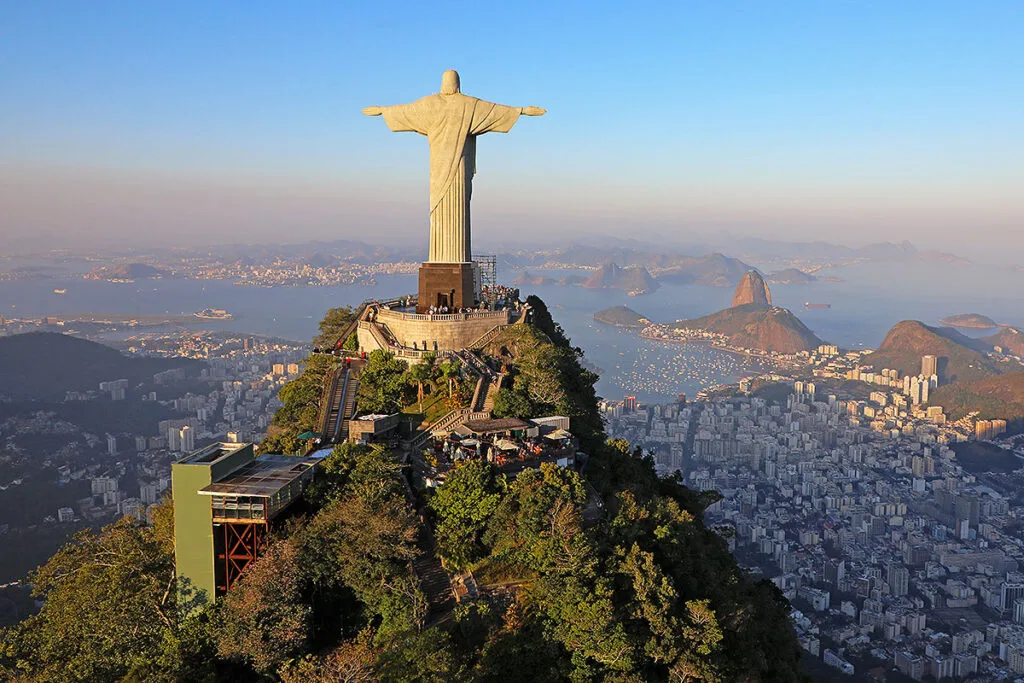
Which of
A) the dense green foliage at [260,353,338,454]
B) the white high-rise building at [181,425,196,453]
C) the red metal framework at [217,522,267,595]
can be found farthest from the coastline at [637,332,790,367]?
the red metal framework at [217,522,267,595]

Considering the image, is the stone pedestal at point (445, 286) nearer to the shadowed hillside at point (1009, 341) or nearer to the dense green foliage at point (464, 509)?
the dense green foliage at point (464, 509)

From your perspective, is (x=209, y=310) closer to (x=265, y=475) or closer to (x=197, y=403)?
(x=197, y=403)

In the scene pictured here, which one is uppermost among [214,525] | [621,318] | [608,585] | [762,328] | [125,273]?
[125,273]

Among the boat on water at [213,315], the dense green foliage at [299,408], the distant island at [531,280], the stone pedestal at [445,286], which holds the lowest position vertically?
the boat on water at [213,315]

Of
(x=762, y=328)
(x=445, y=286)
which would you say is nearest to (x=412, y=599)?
(x=445, y=286)

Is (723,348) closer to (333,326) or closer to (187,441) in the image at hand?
(187,441)

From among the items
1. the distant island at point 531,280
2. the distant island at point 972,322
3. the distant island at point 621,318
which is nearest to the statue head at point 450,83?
the distant island at point 621,318

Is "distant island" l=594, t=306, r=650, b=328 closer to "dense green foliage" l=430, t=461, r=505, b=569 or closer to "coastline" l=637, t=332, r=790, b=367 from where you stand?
"coastline" l=637, t=332, r=790, b=367
